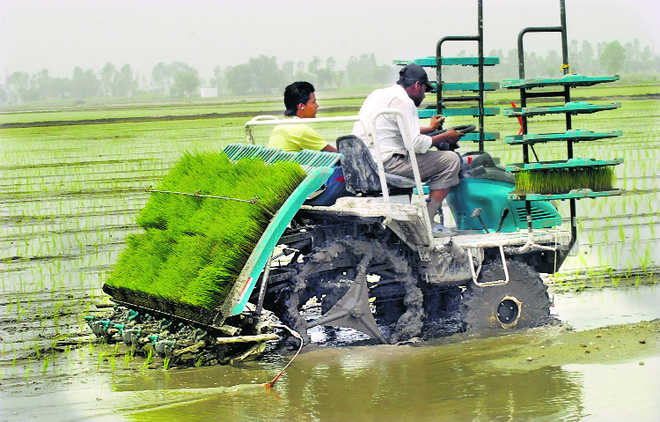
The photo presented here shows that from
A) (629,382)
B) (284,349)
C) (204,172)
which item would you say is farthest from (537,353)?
(204,172)

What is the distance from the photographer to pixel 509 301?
285 inches

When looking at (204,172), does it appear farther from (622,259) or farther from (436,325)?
(622,259)

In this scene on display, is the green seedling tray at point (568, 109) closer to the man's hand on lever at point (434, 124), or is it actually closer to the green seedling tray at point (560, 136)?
the green seedling tray at point (560, 136)

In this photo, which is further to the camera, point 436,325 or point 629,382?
point 436,325

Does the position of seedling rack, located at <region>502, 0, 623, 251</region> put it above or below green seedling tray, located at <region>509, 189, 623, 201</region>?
above

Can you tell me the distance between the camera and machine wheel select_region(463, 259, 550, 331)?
706 cm

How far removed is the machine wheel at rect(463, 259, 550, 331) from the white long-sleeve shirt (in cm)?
111

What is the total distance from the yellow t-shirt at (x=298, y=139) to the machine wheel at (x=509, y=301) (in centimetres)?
164

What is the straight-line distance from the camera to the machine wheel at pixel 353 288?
6.61 m

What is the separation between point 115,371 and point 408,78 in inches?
124

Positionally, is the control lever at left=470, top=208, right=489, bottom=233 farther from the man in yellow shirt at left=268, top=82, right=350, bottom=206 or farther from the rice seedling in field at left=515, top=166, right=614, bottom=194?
the man in yellow shirt at left=268, top=82, right=350, bottom=206

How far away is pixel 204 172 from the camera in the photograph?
6.99m

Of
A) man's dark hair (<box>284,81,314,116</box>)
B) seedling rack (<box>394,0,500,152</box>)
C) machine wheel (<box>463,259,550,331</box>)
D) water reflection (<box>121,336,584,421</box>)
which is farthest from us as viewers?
seedling rack (<box>394,0,500,152</box>)

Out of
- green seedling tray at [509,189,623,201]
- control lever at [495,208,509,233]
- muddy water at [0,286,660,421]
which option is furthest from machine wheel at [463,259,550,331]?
green seedling tray at [509,189,623,201]
